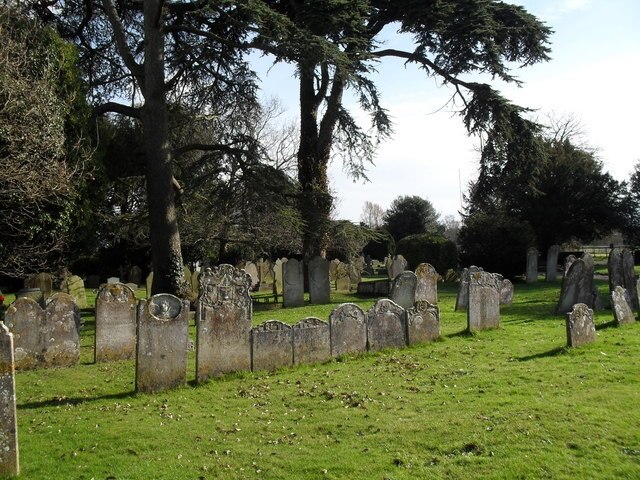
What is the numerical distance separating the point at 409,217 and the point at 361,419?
4515 centimetres

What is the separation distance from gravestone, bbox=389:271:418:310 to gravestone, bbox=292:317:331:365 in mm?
5413

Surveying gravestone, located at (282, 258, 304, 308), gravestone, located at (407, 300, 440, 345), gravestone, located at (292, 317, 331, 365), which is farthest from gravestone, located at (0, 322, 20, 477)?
gravestone, located at (282, 258, 304, 308)

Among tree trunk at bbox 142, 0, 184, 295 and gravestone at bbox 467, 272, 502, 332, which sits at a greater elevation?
tree trunk at bbox 142, 0, 184, 295

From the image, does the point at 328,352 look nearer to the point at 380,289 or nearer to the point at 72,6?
the point at 380,289

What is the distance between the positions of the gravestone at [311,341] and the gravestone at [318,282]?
916 centimetres

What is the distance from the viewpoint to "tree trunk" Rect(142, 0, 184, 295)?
1652 cm

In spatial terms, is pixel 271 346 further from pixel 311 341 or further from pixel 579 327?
pixel 579 327

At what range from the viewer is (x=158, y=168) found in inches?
655

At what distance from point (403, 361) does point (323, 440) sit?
3.87m

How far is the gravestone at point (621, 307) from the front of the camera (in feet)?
41.4

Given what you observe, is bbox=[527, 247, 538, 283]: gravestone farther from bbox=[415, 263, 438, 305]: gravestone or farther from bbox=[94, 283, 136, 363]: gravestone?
bbox=[94, 283, 136, 363]: gravestone

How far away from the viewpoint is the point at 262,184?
686 inches

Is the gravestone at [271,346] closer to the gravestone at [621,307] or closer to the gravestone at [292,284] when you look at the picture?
the gravestone at [621,307]

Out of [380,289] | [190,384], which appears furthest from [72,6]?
[190,384]
